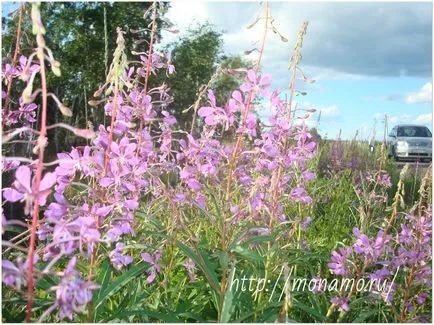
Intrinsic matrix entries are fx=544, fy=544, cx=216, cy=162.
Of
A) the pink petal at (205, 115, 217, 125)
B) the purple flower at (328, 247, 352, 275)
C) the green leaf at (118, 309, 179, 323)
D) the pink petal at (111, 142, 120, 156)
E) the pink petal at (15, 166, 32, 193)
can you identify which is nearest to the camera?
the pink petal at (15, 166, 32, 193)

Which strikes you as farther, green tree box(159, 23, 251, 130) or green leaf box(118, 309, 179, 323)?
green tree box(159, 23, 251, 130)

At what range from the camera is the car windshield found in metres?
15.2

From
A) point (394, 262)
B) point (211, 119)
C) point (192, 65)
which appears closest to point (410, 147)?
point (192, 65)

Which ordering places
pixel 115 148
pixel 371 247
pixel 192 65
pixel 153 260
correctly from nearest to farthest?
1. pixel 115 148
2. pixel 153 260
3. pixel 371 247
4. pixel 192 65

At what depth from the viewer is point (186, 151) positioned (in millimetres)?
2713

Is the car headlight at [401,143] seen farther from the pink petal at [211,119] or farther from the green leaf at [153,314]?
the green leaf at [153,314]

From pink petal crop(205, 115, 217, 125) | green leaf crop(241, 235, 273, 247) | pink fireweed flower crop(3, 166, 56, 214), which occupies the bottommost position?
green leaf crop(241, 235, 273, 247)

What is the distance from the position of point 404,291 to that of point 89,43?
40.7 ft

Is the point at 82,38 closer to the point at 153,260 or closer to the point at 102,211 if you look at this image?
the point at 153,260

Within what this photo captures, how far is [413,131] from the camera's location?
15.5 meters

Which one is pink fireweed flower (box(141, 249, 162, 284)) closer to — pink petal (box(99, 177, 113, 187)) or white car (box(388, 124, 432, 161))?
pink petal (box(99, 177, 113, 187))

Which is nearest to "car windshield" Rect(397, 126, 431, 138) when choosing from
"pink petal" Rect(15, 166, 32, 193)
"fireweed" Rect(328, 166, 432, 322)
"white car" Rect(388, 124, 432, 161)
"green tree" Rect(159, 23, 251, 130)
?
"white car" Rect(388, 124, 432, 161)

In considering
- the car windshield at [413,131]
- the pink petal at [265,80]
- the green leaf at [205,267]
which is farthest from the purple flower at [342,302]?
the car windshield at [413,131]

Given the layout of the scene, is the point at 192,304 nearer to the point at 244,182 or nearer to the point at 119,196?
the point at 244,182
